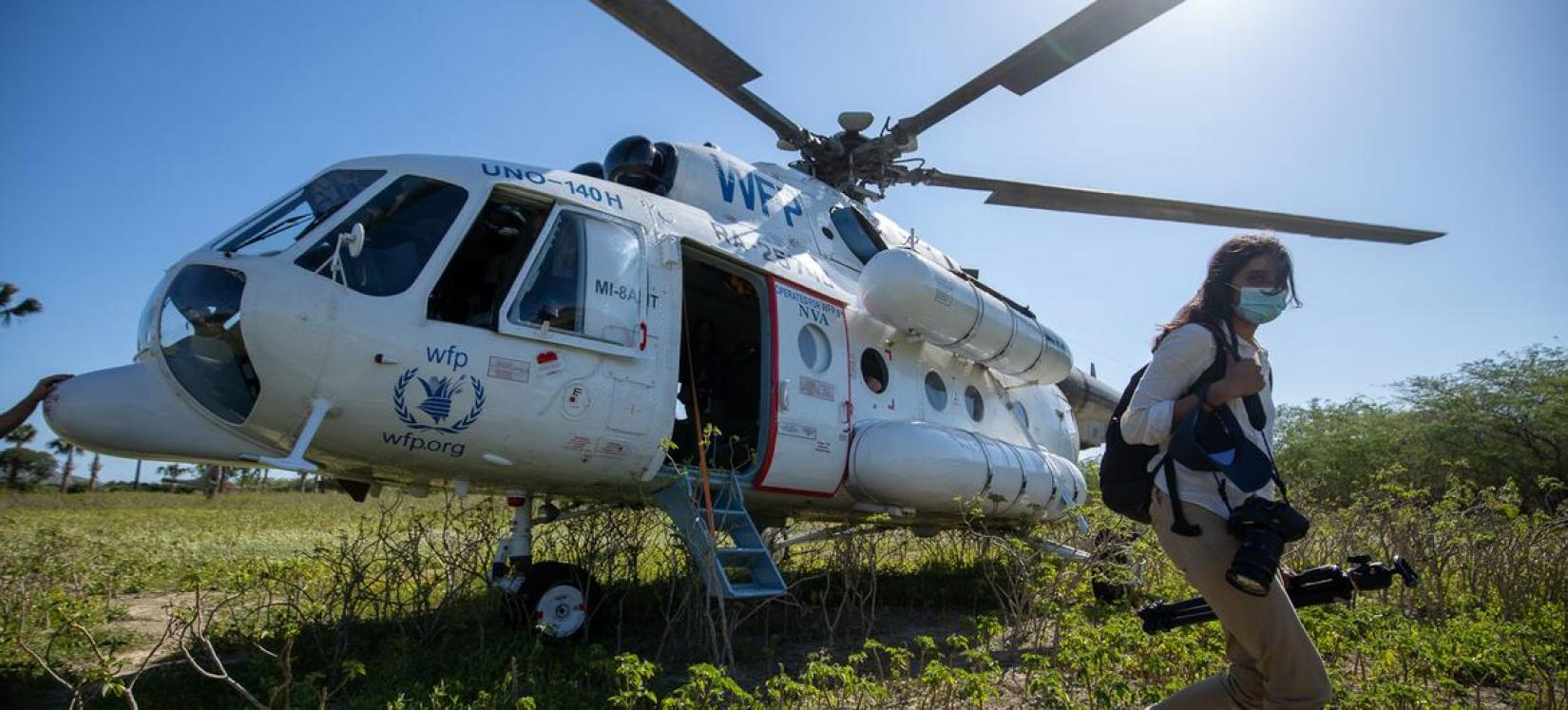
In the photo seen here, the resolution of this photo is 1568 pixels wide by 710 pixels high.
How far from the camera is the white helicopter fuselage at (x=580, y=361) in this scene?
3.86 meters

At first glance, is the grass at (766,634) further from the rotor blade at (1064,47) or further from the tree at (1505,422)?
the tree at (1505,422)

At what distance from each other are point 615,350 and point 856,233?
3.57 m

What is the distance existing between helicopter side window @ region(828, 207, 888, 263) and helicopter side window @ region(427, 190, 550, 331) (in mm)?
3281

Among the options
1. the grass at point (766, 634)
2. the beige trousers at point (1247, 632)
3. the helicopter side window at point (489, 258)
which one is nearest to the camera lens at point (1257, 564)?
the beige trousers at point (1247, 632)

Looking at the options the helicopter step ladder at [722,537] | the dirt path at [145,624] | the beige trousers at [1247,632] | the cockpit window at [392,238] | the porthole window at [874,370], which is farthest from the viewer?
the porthole window at [874,370]

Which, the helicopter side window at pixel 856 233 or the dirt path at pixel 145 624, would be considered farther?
the helicopter side window at pixel 856 233

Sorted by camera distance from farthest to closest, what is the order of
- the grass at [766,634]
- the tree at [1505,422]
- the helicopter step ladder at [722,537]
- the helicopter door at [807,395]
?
the tree at [1505,422], the helicopter door at [807,395], the helicopter step ladder at [722,537], the grass at [766,634]

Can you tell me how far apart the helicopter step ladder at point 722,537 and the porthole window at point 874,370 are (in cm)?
160

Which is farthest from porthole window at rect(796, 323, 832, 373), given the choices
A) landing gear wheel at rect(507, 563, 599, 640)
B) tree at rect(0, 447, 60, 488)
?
tree at rect(0, 447, 60, 488)

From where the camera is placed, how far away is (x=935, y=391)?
722 cm

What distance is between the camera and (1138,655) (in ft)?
14.1

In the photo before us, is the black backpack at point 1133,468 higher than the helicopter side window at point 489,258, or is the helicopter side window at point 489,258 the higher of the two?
the helicopter side window at point 489,258

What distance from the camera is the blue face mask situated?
8.67 feet

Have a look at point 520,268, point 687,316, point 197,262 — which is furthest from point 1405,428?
point 197,262
